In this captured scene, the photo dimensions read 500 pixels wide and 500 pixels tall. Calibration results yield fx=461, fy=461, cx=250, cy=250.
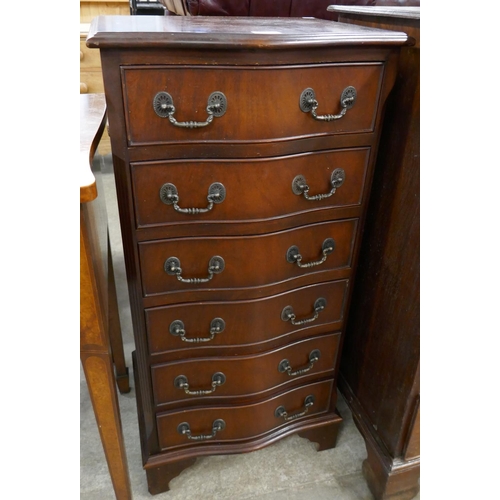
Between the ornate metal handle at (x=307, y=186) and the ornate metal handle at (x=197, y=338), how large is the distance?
313 mm

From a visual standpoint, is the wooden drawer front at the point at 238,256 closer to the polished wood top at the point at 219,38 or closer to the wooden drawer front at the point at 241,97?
A: the wooden drawer front at the point at 241,97

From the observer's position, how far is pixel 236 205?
84cm

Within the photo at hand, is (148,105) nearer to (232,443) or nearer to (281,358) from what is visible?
(281,358)

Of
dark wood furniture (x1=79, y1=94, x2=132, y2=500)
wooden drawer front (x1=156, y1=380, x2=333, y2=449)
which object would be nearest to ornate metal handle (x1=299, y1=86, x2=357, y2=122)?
dark wood furniture (x1=79, y1=94, x2=132, y2=500)

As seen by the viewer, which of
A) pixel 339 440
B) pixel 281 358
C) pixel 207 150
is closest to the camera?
pixel 207 150

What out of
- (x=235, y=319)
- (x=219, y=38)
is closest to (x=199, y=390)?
(x=235, y=319)

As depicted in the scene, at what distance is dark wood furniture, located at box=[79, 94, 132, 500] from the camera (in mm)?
641

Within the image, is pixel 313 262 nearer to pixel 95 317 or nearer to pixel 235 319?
pixel 235 319

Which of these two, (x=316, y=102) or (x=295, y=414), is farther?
(x=295, y=414)

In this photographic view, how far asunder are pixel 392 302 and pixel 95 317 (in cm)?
65

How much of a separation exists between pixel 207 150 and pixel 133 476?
90 centimetres

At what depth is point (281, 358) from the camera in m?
1.07

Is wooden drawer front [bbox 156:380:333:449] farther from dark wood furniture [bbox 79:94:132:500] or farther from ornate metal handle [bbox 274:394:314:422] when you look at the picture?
dark wood furniture [bbox 79:94:132:500]
